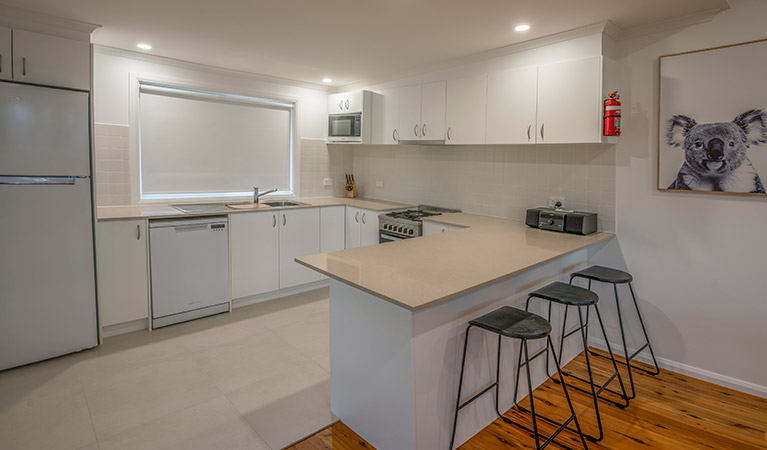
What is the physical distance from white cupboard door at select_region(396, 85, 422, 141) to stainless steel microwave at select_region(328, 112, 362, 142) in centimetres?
55

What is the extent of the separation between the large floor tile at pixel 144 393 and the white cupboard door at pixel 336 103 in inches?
125

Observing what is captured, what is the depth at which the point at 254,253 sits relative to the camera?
4137mm

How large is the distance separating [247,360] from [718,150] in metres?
3.43

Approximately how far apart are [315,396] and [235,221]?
6.63 ft

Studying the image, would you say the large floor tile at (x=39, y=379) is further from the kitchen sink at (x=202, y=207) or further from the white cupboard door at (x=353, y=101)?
the white cupboard door at (x=353, y=101)

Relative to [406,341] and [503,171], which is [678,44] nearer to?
[503,171]

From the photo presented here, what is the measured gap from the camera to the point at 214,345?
3289 millimetres

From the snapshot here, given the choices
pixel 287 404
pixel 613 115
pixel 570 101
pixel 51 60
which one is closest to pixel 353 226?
pixel 287 404

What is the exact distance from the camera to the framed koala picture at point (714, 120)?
2449 mm

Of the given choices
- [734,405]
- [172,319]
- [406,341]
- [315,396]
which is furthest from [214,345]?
[734,405]

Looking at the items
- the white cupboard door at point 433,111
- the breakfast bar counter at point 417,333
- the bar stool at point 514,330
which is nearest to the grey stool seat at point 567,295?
the breakfast bar counter at point 417,333

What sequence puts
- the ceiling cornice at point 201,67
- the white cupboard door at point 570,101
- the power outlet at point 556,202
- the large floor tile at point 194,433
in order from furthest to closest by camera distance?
the ceiling cornice at point 201,67, the power outlet at point 556,202, the white cupboard door at point 570,101, the large floor tile at point 194,433

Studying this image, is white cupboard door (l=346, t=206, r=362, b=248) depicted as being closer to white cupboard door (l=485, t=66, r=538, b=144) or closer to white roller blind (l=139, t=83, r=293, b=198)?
white roller blind (l=139, t=83, r=293, b=198)

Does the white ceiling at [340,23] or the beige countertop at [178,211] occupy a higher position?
the white ceiling at [340,23]
